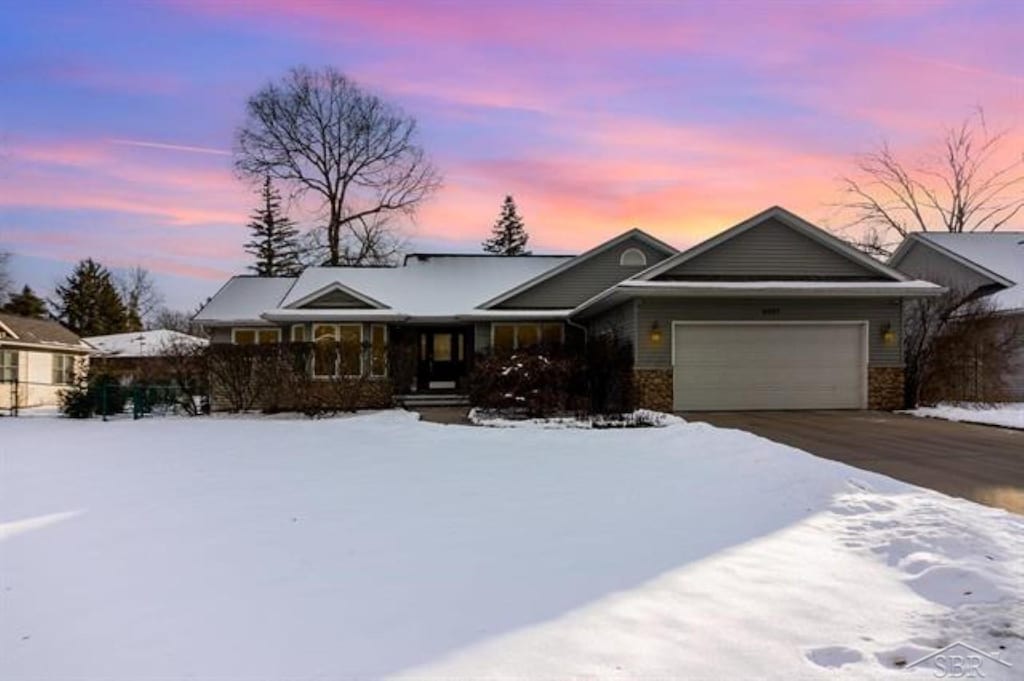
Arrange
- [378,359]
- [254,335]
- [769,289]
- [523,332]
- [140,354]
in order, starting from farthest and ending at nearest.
Answer: [140,354] → [254,335] → [523,332] → [378,359] → [769,289]

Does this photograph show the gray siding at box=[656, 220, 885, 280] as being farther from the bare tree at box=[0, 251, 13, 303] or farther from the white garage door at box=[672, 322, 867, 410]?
the bare tree at box=[0, 251, 13, 303]

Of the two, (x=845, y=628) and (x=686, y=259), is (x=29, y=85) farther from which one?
Answer: (x=845, y=628)

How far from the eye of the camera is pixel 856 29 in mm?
11781

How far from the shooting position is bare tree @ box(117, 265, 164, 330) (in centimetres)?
5759

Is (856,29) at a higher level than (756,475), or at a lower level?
higher

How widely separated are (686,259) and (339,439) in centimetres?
929

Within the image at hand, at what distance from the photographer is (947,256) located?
77.5ft

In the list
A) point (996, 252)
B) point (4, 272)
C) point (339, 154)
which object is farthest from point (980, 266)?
point (4, 272)

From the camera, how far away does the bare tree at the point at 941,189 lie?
115 feet

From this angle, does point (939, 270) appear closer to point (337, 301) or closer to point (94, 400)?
point (337, 301)

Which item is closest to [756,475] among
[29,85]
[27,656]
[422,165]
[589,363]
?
[27,656]

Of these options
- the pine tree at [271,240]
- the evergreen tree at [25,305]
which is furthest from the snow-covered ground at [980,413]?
the evergreen tree at [25,305]

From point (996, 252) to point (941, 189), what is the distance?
54.1ft

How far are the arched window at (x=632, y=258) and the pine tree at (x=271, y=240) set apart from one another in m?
33.7
